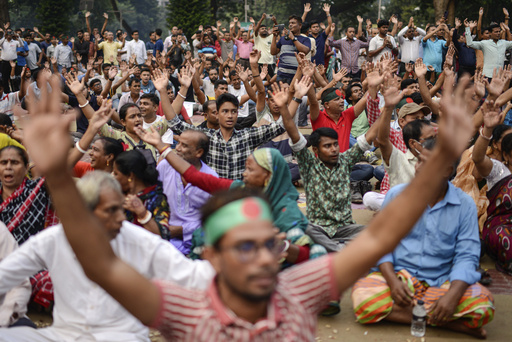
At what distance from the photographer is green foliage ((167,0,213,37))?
29406 millimetres

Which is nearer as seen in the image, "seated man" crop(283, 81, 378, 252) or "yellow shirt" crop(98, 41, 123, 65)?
"seated man" crop(283, 81, 378, 252)

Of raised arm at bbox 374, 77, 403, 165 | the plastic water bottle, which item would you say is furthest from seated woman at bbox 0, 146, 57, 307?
raised arm at bbox 374, 77, 403, 165

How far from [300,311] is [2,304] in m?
2.32

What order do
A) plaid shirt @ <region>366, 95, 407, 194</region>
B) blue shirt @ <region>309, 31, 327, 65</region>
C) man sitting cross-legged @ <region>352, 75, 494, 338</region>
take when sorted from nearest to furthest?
man sitting cross-legged @ <region>352, 75, 494, 338</region> → plaid shirt @ <region>366, 95, 407, 194</region> → blue shirt @ <region>309, 31, 327, 65</region>

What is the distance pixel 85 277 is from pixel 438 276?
2414mm

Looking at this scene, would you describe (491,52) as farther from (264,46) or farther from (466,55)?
(264,46)

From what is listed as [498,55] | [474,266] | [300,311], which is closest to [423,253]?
[474,266]

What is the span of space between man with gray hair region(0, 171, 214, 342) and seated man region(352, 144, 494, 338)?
1558 mm

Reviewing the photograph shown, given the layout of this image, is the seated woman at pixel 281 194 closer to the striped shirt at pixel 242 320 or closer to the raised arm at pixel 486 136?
the raised arm at pixel 486 136

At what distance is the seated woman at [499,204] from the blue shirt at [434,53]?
29.3 ft

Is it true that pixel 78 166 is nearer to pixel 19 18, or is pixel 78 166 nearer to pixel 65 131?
pixel 65 131

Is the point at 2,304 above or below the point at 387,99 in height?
below

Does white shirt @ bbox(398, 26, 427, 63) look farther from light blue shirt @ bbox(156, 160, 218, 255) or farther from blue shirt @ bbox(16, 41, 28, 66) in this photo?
blue shirt @ bbox(16, 41, 28, 66)

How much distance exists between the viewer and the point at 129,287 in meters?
1.62
